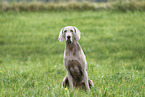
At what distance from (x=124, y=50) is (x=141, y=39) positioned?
1377 mm

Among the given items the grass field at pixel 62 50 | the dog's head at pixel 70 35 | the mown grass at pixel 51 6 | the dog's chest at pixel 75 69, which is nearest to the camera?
the dog's head at pixel 70 35

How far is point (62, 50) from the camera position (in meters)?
9.02

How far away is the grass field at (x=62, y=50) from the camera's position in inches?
169

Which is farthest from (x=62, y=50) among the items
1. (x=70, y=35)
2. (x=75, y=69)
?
(x=70, y=35)

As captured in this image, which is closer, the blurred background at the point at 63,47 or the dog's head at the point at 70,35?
the dog's head at the point at 70,35

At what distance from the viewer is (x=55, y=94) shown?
381 centimetres

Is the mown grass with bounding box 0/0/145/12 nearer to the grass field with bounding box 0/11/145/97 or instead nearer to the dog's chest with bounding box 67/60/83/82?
the grass field with bounding box 0/11/145/97

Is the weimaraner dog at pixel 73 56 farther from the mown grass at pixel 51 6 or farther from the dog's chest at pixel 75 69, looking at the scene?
the mown grass at pixel 51 6

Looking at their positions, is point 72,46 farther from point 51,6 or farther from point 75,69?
point 51,6

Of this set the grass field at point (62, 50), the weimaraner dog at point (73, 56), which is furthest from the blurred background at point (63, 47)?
the weimaraner dog at point (73, 56)

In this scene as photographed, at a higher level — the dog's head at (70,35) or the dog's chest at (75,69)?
the dog's head at (70,35)

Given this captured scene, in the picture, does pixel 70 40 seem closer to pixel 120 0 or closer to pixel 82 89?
pixel 82 89

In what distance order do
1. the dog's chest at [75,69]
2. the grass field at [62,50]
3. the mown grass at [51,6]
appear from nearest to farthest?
1. the dog's chest at [75,69]
2. the grass field at [62,50]
3. the mown grass at [51,6]

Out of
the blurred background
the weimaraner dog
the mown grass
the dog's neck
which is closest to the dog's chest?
the weimaraner dog
